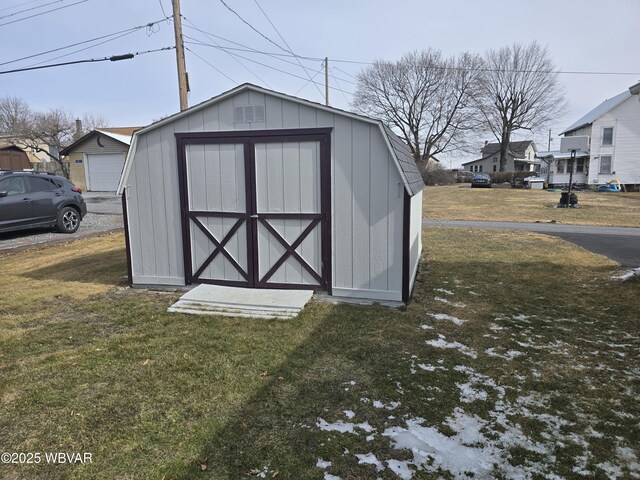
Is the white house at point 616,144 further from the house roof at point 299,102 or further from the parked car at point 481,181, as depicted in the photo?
the house roof at point 299,102

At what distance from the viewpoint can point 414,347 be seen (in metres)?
4.34

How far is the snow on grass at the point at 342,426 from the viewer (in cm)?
294

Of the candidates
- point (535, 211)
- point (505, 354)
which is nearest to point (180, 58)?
point (505, 354)

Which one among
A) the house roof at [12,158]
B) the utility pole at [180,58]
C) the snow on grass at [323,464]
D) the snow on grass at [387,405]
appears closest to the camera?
the snow on grass at [323,464]

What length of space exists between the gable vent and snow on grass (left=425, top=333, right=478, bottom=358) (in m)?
3.54

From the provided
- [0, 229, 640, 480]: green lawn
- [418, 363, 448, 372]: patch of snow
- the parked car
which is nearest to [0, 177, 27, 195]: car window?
[0, 229, 640, 480]: green lawn

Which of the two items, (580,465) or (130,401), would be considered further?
(130,401)

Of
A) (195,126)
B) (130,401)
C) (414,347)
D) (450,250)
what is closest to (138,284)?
(195,126)

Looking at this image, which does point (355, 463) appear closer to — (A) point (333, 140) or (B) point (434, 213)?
(A) point (333, 140)

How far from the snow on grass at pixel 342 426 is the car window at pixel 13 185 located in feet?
34.1

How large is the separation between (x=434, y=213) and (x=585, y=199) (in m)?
10.4

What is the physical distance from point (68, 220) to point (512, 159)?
55.3 meters

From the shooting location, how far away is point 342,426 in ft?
9.80

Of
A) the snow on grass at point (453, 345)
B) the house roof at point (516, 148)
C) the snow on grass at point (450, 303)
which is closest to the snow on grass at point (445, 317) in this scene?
the snow on grass at point (450, 303)
